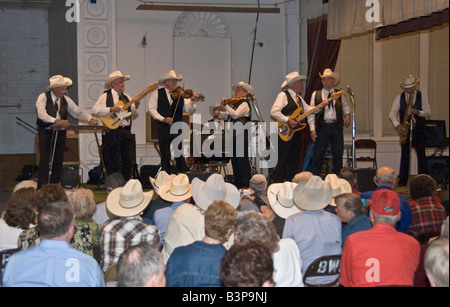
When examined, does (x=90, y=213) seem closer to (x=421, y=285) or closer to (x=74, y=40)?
(x=421, y=285)

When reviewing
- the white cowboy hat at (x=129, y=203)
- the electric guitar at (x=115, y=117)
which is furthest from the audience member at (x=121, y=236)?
the electric guitar at (x=115, y=117)

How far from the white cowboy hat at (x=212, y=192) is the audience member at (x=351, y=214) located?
0.72 metres

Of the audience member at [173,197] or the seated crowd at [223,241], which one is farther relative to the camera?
the audience member at [173,197]

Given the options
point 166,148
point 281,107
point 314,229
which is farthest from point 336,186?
point 166,148

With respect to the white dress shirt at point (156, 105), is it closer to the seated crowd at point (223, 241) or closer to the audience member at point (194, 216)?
the seated crowd at point (223, 241)

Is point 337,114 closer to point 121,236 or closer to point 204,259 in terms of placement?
point 121,236

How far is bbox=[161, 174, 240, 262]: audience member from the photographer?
3461 mm

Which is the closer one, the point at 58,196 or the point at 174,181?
the point at 58,196

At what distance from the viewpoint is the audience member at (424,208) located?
414 cm

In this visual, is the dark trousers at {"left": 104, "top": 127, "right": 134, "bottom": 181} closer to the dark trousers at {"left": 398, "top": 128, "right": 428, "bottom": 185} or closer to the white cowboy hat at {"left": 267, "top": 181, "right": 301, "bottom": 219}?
the white cowboy hat at {"left": 267, "top": 181, "right": 301, "bottom": 219}

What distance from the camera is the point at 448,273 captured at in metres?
2.21

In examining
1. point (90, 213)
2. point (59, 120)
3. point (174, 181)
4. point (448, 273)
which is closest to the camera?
point (448, 273)
